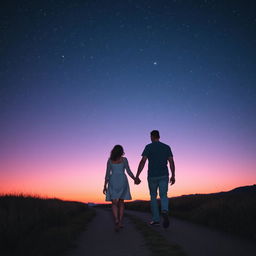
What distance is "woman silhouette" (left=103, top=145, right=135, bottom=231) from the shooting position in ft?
27.1

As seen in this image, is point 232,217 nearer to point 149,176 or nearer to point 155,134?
point 149,176

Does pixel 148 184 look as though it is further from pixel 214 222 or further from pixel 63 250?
pixel 63 250

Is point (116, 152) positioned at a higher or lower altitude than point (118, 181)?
higher

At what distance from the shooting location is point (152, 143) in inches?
344

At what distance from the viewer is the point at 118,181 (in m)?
8.36

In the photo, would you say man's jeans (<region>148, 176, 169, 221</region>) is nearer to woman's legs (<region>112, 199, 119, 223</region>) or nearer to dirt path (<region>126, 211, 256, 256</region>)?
woman's legs (<region>112, 199, 119, 223</region>)

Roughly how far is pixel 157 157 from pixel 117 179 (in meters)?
1.37

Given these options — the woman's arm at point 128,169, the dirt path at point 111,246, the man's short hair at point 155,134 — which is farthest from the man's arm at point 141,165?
the dirt path at point 111,246

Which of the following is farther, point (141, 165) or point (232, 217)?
point (141, 165)

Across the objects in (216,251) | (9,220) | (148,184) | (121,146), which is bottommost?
(216,251)

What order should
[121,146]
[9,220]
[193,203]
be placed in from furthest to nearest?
[193,203] < [121,146] < [9,220]

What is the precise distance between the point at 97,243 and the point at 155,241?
123 centimetres

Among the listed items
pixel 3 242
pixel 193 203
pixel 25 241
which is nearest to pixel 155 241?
pixel 25 241

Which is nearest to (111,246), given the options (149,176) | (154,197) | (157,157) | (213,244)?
(213,244)
